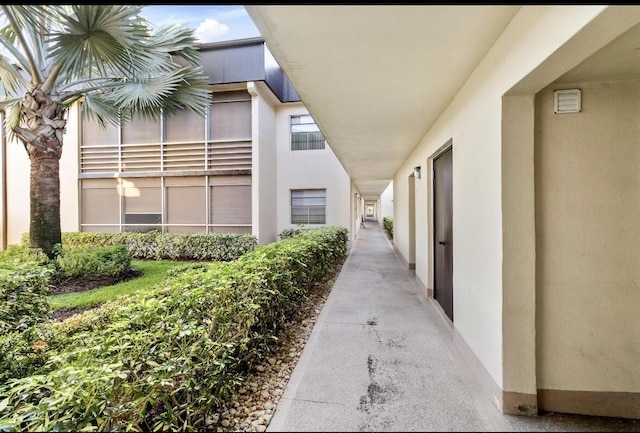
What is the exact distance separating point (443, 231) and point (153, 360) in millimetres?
3737

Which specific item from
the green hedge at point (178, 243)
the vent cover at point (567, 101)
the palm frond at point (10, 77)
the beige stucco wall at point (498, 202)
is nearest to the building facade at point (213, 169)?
the green hedge at point (178, 243)

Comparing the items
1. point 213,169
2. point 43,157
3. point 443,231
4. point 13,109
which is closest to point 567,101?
point 443,231

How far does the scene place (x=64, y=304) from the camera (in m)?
4.93

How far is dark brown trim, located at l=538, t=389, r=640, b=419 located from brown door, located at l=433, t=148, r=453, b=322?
5.25ft

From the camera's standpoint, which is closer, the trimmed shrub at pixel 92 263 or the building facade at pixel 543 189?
the building facade at pixel 543 189

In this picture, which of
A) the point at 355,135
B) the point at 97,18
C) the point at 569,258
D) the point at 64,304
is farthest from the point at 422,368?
the point at 97,18

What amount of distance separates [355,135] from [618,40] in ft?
10.8

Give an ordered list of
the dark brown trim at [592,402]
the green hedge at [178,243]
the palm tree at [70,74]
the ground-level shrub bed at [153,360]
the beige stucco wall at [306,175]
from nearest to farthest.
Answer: the ground-level shrub bed at [153,360], the dark brown trim at [592,402], the palm tree at [70,74], the green hedge at [178,243], the beige stucco wall at [306,175]

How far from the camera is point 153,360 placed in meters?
1.68

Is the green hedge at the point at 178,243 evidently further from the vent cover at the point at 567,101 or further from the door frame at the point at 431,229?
the vent cover at the point at 567,101

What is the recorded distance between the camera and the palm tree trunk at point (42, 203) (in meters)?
6.08

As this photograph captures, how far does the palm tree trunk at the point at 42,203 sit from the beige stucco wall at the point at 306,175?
6.48 metres

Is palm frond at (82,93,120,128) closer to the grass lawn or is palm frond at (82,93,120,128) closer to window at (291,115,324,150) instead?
the grass lawn

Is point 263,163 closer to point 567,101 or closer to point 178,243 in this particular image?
point 178,243
